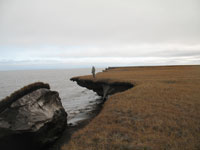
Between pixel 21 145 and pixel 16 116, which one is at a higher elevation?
pixel 16 116

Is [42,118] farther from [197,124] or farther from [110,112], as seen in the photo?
[197,124]

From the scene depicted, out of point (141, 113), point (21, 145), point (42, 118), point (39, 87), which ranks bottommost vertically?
point (21, 145)

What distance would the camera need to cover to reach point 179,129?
7.28 m

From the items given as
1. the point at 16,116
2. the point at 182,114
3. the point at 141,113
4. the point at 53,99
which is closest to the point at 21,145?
the point at 16,116

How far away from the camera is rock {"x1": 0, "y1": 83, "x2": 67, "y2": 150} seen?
32.5ft

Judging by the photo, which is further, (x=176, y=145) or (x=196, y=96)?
(x=196, y=96)

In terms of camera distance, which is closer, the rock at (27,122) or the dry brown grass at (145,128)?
the dry brown grass at (145,128)

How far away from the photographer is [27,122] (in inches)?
396

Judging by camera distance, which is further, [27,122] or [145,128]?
[27,122]

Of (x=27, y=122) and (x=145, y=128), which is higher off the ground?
(x=145, y=128)

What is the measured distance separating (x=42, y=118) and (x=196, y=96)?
14.3 metres

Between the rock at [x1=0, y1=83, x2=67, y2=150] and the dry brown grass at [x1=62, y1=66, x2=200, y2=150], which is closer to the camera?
the dry brown grass at [x1=62, y1=66, x2=200, y2=150]

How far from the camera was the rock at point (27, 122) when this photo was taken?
390 inches

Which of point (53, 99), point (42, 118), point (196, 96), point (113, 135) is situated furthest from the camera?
point (53, 99)
